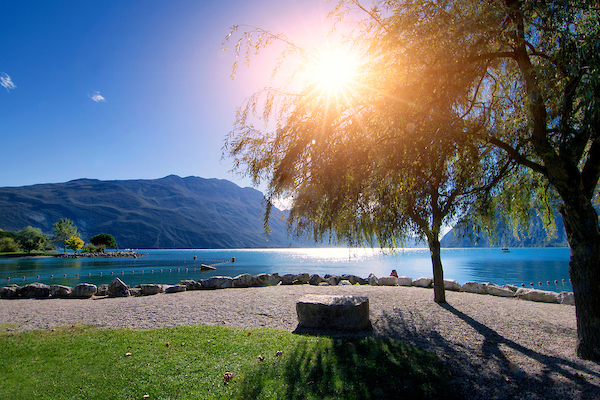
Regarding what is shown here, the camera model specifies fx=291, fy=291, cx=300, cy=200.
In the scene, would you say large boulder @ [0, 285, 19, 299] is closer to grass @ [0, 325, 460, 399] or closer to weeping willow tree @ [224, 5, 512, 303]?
grass @ [0, 325, 460, 399]

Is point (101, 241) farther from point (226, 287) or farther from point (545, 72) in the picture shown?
point (545, 72)

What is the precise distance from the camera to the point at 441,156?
6441 mm

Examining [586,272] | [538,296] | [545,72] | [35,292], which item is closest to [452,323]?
[586,272]

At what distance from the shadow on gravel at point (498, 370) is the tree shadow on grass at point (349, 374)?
1.56 feet

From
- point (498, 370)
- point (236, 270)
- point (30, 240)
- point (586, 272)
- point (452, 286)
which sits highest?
point (30, 240)

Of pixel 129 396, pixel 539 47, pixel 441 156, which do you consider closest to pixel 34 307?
pixel 129 396

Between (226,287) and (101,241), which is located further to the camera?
(101,241)

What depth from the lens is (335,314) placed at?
9102mm

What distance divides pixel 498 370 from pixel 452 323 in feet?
13.0

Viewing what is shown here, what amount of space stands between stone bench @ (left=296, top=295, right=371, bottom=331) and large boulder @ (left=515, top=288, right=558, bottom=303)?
11710mm

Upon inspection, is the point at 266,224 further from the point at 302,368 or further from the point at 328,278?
the point at 328,278

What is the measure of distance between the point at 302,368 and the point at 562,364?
5510 millimetres

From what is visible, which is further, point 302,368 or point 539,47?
point 539,47

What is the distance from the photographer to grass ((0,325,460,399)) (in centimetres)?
509
